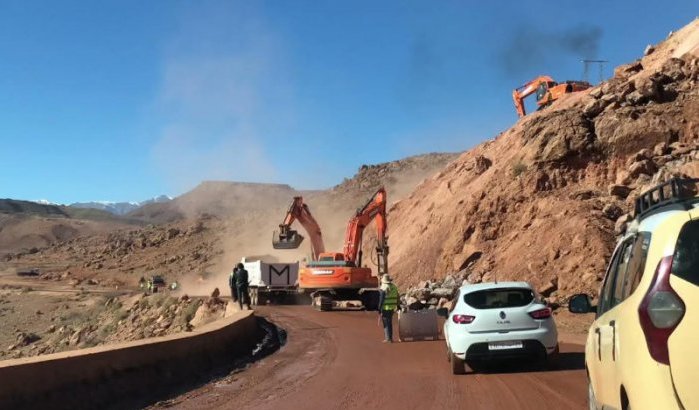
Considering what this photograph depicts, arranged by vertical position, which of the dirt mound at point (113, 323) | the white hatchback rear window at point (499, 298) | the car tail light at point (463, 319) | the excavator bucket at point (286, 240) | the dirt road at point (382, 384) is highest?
the excavator bucket at point (286, 240)

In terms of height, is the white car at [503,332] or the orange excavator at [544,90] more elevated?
the orange excavator at [544,90]

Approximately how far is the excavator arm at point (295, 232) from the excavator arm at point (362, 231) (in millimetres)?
2577

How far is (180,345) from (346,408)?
383 cm

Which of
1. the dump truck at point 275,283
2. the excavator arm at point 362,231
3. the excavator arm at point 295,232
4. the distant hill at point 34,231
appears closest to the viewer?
the excavator arm at point 362,231

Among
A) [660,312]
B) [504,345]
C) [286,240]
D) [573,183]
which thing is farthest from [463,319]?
[286,240]

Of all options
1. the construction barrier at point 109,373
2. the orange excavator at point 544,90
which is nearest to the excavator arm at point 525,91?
the orange excavator at point 544,90

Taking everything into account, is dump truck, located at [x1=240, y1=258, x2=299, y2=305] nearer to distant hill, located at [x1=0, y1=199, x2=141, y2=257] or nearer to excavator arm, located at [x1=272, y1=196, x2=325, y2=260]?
excavator arm, located at [x1=272, y1=196, x2=325, y2=260]

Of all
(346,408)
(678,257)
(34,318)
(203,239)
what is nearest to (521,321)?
(346,408)

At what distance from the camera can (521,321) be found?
1173cm

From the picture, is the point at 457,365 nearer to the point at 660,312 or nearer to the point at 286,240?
the point at 660,312

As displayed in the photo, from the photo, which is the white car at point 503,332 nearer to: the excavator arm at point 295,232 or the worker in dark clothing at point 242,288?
the worker in dark clothing at point 242,288

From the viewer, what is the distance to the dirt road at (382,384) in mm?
9383

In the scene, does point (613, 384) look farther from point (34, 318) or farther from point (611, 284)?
point (34, 318)

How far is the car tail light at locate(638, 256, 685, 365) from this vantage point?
353 centimetres
